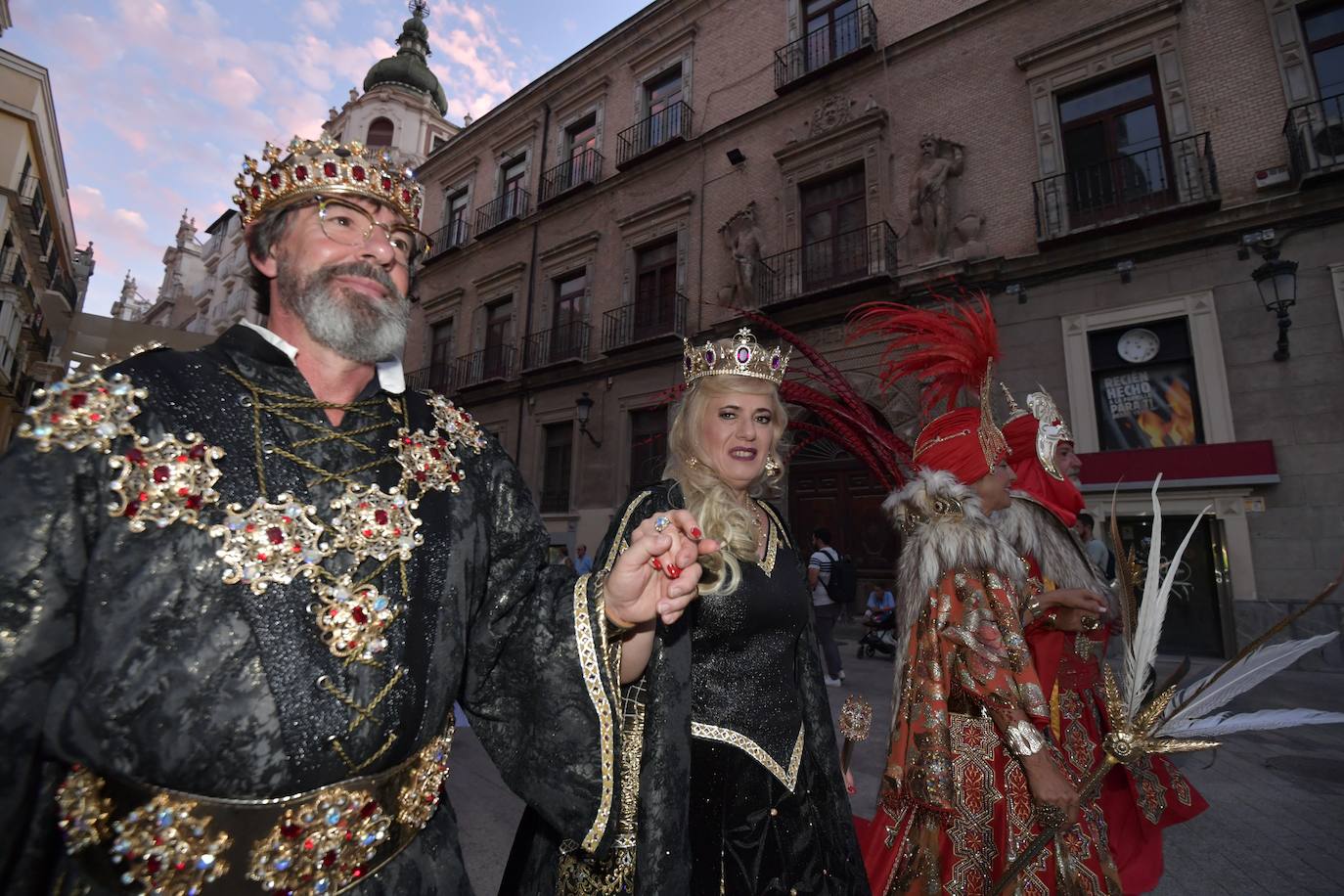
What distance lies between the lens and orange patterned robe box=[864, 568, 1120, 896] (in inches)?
87.0

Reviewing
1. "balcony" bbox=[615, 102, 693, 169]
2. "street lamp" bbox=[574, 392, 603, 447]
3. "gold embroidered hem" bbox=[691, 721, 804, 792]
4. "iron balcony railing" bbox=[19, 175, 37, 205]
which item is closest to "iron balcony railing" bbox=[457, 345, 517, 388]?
"street lamp" bbox=[574, 392, 603, 447]

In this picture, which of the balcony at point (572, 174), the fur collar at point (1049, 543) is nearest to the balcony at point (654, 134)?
the balcony at point (572, 174)

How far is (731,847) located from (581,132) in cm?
1883

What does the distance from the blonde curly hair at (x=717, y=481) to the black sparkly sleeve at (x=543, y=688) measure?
2.03ft

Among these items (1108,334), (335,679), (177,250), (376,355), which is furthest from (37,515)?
(177,250)

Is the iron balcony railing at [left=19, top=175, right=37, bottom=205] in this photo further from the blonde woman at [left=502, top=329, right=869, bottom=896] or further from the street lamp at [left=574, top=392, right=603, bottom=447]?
the blonde woman at [left=502, top=329, right=869, bottom=896]

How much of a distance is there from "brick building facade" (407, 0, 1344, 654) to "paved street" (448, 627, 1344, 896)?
130 inches

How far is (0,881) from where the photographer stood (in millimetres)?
912

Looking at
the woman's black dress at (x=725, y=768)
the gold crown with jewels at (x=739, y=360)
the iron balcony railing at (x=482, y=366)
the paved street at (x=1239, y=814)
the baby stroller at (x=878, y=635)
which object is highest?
→ the iron balcony railing at (x=482, y=366)

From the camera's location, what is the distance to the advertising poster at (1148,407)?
8.53 metres

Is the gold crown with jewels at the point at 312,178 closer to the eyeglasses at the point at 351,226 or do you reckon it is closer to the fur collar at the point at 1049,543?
the eyeglasses at the point at 351,226

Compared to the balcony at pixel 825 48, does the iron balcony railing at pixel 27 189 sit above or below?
above

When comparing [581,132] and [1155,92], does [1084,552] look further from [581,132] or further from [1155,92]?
[581,132]

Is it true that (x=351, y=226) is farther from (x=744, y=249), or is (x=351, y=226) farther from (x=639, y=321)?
(x=639, y=321)
